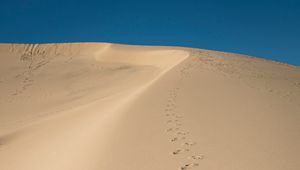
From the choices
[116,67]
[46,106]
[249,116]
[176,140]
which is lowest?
[176,140]

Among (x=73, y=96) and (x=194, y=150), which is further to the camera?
(x=73, y=96)

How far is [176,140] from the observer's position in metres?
6.53

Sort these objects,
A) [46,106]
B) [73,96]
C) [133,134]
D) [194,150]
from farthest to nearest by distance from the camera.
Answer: [73,96] → [46,106] → [133,134] → [194,150]

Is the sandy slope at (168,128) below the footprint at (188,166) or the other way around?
the other way around

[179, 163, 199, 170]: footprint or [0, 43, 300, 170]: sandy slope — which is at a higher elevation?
[0, 43, 300, 170]: sandy slope

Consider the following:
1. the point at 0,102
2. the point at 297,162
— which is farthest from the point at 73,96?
the point at 297,162

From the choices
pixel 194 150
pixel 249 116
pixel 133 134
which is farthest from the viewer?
pixel 249 116

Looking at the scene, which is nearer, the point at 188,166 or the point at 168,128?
the point at 188,166

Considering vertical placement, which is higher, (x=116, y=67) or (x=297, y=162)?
(x=116, y=67)

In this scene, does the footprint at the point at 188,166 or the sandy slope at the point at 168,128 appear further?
the sandy slope at the point at 168,128

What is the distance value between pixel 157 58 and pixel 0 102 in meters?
11.7

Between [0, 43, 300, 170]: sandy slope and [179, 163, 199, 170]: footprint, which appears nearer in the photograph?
[179, 163, 199, 170]: footprint

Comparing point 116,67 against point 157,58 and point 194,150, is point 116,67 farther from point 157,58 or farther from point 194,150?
point 194,150

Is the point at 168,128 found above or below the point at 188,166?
above
